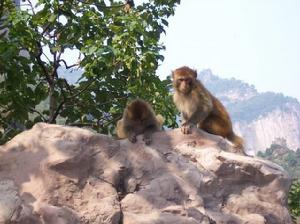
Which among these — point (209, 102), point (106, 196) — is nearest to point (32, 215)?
point (106, 196)

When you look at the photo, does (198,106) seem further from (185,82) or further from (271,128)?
(271,128)

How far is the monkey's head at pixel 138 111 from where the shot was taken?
19.8ft

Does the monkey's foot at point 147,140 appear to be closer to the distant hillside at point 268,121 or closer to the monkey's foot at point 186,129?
the monkey's foot at point 186,129

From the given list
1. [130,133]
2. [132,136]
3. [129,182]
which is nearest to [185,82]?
[130,133]

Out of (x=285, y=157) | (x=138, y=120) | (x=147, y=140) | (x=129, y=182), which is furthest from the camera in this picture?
(x=285, y=157)

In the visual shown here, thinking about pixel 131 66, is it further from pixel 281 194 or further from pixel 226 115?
pixel 281 194

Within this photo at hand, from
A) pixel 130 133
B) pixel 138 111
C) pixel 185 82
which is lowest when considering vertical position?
pixel 130 133

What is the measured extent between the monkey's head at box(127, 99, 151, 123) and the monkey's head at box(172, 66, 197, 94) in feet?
1.84

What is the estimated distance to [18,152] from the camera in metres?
4.76

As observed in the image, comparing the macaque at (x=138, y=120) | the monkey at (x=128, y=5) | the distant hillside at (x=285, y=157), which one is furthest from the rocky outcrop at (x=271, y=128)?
the macaque at (x=138, y=120)

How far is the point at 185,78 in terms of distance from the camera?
6379mm

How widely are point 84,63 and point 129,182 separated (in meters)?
2.08

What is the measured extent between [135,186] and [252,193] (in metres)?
1.18

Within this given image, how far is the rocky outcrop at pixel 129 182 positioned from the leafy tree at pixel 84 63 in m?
1.32
